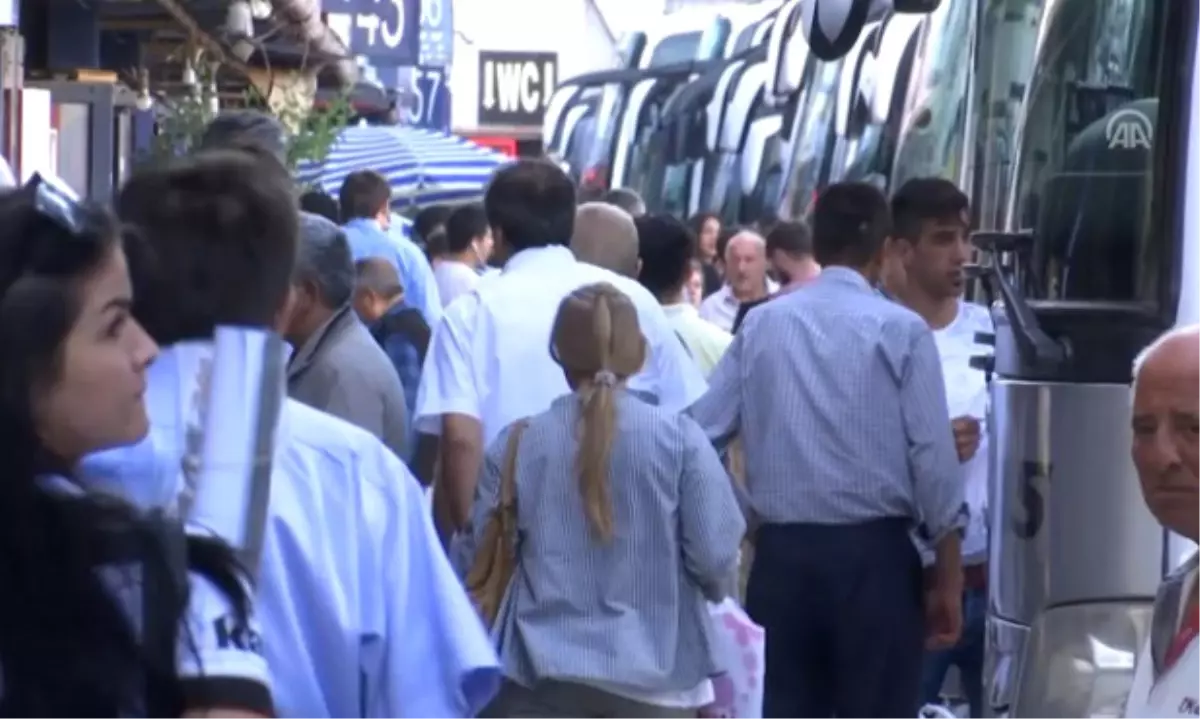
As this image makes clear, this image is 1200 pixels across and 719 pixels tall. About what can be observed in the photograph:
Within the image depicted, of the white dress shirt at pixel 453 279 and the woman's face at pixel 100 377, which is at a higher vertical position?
the woman's face at pixel 100 377

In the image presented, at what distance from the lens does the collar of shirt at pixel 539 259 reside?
712 cm

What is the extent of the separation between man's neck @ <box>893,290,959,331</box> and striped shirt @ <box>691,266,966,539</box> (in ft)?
3.37

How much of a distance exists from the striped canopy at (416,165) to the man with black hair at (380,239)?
7.93m

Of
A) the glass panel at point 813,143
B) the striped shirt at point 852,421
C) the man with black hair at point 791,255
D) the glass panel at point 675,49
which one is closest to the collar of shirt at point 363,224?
the man with black hair at point 791,255

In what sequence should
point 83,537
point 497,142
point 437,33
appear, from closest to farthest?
point 83,537 < point 437,33 < point 497,142

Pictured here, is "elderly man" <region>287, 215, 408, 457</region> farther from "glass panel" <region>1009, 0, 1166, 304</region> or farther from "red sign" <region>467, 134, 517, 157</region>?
"red sign" <region>467, 134, 517, 157</region>

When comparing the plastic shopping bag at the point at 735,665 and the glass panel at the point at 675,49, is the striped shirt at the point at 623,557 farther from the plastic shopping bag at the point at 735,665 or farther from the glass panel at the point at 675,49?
the glass panel at the point at 675,49

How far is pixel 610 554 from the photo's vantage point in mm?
5957

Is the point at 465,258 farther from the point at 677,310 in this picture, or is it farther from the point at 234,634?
the point at 234,634

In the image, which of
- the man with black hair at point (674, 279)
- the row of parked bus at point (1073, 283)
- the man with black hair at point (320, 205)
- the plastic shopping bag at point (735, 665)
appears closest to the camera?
the row of parked bus at point (1073, 283)

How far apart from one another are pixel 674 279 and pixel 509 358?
6.64 feet

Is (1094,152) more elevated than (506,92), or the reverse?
(1094,152)

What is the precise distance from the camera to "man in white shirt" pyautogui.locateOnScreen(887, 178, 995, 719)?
7785mm

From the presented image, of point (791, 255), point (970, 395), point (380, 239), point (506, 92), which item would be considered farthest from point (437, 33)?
point (970, 395)
